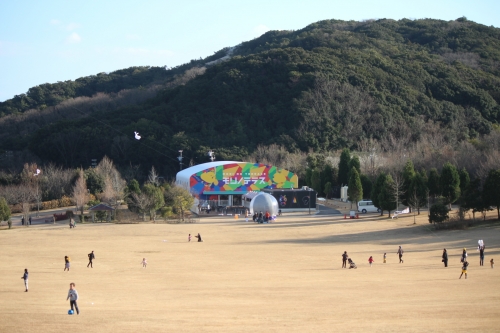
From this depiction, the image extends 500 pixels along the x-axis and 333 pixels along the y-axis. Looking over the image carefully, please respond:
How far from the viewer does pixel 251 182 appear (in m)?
59.1

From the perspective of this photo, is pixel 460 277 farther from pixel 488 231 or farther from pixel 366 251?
pixel 488 231

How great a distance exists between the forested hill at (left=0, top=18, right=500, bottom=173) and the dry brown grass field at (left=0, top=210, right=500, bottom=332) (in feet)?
153

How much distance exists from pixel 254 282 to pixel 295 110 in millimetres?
69619

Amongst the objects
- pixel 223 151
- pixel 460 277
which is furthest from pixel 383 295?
pixel 223 151

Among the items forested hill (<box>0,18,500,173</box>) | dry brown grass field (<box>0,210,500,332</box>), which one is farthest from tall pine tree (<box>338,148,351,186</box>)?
forested hill (<box>0,18,500,173</box>)

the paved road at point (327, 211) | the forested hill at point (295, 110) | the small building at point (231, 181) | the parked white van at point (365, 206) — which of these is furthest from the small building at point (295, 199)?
the forested hill at point (295, 110)

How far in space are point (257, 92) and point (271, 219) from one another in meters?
55.2

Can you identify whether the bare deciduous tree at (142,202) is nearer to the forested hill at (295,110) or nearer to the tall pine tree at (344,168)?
the tall pine tree at (344,168)

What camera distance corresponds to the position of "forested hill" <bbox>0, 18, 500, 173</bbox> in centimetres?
9012

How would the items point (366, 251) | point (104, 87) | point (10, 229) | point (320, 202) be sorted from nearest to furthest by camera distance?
point (366, 251) → point (10, 229) → point (320, 202) → point (104, 87)

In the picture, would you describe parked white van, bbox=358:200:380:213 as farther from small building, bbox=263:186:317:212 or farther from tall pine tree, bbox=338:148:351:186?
tall pine tree, bbox=338:148:351:186

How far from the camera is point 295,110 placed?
92.8 m

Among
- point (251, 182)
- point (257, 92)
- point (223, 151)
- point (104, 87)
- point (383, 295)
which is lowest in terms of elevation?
point (383, 295)

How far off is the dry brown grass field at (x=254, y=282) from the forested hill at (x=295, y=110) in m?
46.7
